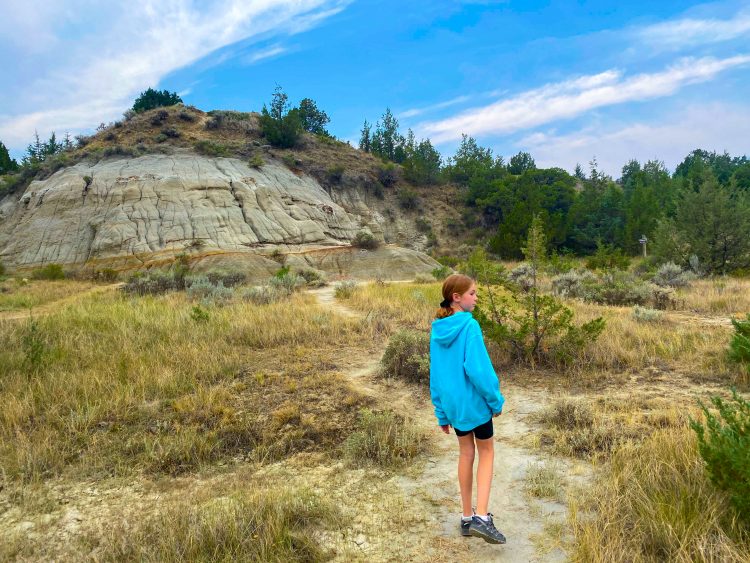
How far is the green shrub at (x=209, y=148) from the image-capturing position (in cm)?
3047

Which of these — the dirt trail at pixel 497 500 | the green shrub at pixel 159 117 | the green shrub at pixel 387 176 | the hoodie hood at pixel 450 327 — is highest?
the green shrub at pixel 159 117

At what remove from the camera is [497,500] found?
3.56m

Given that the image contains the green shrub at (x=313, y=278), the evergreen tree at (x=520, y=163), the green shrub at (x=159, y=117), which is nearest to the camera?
the green shrub at (x=313, y=278)

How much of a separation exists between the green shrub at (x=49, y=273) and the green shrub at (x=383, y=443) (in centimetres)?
2242

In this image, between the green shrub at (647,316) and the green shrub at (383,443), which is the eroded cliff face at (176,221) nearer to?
the green shrub at (647,316)

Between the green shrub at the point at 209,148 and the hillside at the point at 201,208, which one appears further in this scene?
the green shrub at the point at 209,148

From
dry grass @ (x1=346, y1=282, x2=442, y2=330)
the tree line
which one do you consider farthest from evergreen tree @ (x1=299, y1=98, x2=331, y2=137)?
dry grass @ (x1=346, y1=282, x2=442, y2=330)

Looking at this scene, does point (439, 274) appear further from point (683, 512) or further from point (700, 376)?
point (683, 512)

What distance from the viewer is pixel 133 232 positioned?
23.8 metres

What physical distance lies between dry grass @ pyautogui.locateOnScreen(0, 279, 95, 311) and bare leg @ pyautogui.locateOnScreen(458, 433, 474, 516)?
577 inches

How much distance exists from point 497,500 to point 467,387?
3.48 feet

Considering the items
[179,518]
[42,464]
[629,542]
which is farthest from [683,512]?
[42,464]

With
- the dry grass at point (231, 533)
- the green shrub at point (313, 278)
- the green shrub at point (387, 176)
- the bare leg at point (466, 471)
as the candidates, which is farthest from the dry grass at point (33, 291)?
the green shrub at point (387, 176)

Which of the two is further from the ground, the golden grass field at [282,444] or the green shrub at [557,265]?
the green shrub at [557,265]
